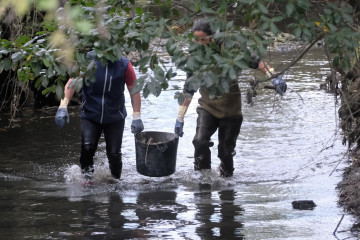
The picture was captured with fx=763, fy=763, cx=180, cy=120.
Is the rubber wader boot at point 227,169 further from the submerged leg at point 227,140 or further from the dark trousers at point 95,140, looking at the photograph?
the dark trousers at point 95,140

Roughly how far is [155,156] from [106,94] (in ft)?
2.71

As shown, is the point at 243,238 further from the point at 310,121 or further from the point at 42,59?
→ the point at 310,121

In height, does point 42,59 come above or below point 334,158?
above

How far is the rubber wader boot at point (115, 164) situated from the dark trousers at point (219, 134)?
2.82 feet

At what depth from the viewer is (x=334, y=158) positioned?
9.41 meters

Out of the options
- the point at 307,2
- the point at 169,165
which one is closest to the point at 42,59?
the point at 307,2

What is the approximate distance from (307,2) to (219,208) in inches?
140

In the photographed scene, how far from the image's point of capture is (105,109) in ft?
25.4

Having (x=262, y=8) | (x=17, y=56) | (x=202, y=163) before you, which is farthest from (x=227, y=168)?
(x=262, y=8)

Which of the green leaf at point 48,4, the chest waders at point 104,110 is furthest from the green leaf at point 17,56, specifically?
the chest waders at point 104,110

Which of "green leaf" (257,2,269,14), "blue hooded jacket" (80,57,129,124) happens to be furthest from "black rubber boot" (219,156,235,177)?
"green leaf" (257,2,269,14)

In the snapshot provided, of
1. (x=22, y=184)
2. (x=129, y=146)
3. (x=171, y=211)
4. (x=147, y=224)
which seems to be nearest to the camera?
(x=147, y=224)

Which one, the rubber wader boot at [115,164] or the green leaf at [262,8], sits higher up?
the green leaf at [262,8]

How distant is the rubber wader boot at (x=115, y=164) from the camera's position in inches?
318
